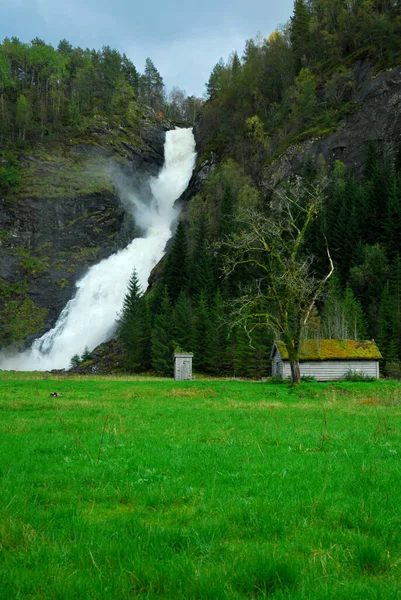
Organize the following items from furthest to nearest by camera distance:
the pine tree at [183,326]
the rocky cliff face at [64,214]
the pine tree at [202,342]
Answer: the rocky cliff face at [64,214] < the pine tree at [183,326] < the pine tree at [202,342]

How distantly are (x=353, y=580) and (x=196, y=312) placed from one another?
2218 inches

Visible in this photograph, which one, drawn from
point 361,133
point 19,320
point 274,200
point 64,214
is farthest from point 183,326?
point 64,214

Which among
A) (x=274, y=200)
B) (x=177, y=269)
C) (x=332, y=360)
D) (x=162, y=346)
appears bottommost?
(x=332, y=360)

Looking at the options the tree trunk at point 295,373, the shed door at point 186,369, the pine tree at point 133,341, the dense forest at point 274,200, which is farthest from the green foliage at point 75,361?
the tree trunk at point 295,373

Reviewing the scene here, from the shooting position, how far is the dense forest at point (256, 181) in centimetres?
5259

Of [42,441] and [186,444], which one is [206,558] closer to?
[186,444]

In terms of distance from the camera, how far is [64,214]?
340ft

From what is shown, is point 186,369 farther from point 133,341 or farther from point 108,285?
point 108,285

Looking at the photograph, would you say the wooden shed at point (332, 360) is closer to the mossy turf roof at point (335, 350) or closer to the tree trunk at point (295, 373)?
the mossy turf roof at point (335, 350)

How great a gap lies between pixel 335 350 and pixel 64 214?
77624 mm

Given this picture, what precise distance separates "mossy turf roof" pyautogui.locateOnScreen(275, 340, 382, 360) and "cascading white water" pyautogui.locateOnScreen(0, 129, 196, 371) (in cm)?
3864

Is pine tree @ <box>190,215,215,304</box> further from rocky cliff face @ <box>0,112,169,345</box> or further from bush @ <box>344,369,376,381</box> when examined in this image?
bush @ <box>344,369,376,381</box>

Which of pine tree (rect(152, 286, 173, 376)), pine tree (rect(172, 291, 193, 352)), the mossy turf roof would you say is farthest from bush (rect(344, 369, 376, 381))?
pine tree (rect(152, 286, 173, 376))

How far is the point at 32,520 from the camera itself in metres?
5.23
